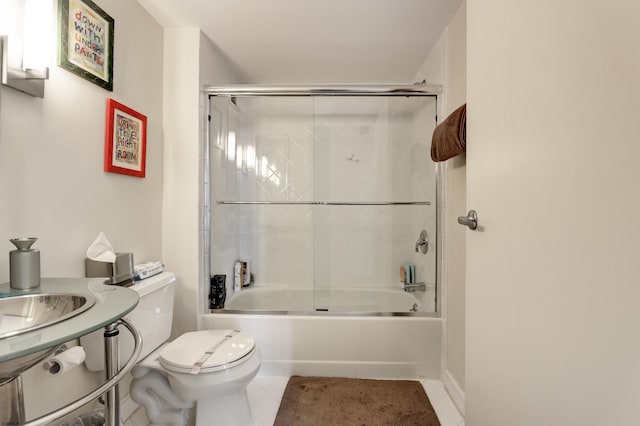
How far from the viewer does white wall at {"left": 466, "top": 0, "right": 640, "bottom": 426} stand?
49 centimetres

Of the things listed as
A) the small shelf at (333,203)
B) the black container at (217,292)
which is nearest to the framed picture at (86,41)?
the small shelf at (333,203)

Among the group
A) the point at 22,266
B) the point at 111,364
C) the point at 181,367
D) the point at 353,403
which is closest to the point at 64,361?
the point at 111,364

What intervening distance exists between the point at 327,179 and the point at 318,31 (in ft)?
3.33

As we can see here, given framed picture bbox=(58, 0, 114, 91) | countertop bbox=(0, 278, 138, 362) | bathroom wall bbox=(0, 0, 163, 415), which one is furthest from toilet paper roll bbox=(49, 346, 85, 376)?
framed picture bbox=(58, 0, 114, 91)

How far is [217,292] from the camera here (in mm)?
2148

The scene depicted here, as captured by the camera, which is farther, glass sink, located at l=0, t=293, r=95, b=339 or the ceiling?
the ceiling

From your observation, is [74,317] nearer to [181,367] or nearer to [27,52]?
[181,367]

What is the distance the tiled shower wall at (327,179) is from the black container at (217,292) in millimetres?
97

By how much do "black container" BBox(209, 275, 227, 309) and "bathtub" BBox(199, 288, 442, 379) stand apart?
0.17ft

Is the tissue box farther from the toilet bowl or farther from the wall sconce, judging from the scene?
the wall sconce

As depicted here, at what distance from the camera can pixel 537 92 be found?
67 centimetres

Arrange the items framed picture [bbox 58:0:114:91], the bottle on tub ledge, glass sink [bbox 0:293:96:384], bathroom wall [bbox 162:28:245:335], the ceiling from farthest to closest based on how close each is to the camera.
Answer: the bottle on tub ledge, bathroom wall [bbox 162:28:245:335], the ceiling, framed picture [bbox 58:0:114:91], glass sink [bbox 0:293:96:384]

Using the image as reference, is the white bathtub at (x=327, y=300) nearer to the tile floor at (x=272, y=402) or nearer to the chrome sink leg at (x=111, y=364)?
the tile floor at (x=272, y=402)

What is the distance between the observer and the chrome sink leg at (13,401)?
3.03 feet
